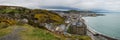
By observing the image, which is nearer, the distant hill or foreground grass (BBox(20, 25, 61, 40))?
foreground grass (BBox(20, 25, 61, 40))

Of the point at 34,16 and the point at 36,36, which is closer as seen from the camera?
the point at 36,36

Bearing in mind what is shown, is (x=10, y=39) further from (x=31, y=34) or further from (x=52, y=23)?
(x=52, y=23)

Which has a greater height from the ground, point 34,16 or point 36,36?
point 36,36

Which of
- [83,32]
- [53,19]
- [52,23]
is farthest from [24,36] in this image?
[53,19]

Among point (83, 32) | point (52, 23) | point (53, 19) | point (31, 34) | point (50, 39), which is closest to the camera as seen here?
point (50, 39)

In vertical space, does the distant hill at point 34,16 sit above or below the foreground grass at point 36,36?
below

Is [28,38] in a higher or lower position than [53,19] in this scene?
higher

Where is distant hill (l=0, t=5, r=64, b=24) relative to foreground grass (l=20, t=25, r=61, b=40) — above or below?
below

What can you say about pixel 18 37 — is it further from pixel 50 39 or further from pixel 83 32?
pixel 83 32

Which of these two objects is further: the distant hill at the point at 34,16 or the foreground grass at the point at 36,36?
the distant hill at the point at 34,16

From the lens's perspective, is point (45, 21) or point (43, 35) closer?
point (43, 35)

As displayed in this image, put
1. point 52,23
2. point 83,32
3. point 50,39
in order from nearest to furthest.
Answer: point 50,39
point 83,32
point 52,23
